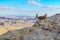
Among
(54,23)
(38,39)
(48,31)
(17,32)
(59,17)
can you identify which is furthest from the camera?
(59,17)

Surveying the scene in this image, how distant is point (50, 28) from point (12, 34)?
4.25 m

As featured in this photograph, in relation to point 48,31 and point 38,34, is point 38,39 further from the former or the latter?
point 48,31

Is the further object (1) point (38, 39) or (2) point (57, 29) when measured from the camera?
(2) point (57, 29)

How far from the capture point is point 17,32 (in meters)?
14.3

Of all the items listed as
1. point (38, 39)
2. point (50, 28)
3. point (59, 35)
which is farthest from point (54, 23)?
point (38, 39)

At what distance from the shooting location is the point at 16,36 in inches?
540

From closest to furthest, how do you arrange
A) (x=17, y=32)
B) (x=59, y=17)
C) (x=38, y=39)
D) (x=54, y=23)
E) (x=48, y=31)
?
(x=38, y=39) < (x=17, y=32) < (x=48, y=31) < (x=54, y=23) < (x=59, y=17)

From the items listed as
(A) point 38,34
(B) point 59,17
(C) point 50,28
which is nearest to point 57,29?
(C) point 50,28

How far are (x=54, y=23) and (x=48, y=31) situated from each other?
2.00m

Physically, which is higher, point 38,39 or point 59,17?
point 59,17

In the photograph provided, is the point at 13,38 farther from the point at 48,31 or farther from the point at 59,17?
the point at 59,17

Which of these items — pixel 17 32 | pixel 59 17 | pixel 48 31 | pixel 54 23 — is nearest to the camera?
pixel 17 32

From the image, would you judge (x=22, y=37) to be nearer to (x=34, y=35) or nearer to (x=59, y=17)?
(x=34, y=35)

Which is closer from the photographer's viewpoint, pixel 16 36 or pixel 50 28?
pixel 16 36
